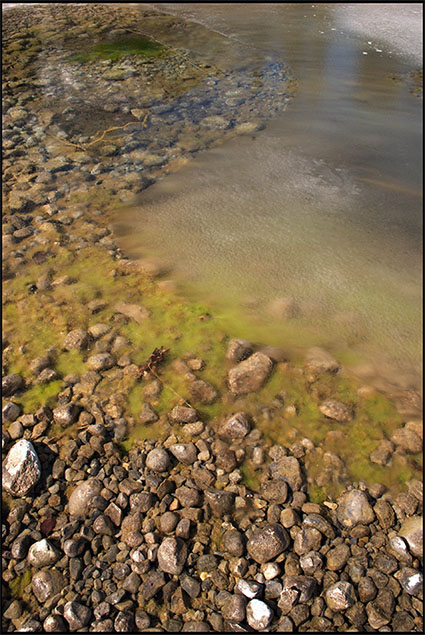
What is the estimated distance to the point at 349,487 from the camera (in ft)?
6.95

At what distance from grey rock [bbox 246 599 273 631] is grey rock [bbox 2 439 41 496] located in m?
1.04

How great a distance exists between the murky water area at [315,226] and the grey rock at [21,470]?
1.37 meters

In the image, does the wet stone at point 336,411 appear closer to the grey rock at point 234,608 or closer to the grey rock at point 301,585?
the grey rock at point 301,585

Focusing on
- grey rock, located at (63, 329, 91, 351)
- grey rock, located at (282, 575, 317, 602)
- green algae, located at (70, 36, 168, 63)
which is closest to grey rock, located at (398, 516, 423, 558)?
grey rock, located at (282, 575, 317, 602)

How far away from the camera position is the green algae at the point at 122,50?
7004mm

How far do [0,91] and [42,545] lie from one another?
5.81 meters

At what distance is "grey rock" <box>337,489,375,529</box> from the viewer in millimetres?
1969

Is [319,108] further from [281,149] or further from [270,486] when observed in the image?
[270,486]

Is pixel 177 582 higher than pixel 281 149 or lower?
lower

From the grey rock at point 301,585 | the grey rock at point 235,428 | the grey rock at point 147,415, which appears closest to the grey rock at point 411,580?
the grey rock at point 301,585

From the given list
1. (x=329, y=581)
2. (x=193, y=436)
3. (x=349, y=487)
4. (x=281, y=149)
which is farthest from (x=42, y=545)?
(x=281, y=149)

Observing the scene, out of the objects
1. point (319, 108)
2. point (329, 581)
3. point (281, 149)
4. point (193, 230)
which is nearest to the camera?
point (329, 581)

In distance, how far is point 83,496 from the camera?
203 cm

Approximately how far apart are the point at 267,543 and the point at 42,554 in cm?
88
